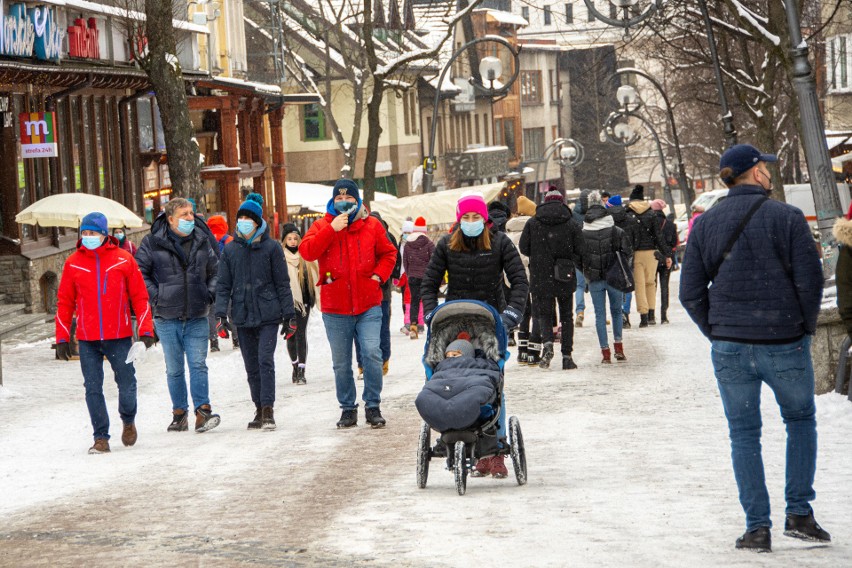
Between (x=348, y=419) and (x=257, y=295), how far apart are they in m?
1.21

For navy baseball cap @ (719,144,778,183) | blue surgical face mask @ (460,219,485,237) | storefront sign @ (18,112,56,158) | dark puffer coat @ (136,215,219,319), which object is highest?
storefront sign @ (18,112,56,158)

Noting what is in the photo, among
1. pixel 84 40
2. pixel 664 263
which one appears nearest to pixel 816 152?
pixel 664 263

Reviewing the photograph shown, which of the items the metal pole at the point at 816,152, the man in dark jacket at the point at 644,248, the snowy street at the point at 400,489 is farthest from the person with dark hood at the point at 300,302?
the man in dark jacket at the point at 644,248

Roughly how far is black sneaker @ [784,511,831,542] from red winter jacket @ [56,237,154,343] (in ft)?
19.8

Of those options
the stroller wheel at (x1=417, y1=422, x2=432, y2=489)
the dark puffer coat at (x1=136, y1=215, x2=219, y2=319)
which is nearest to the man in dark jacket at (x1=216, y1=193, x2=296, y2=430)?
the dark puffer coat at (x1=136, y1=215, x2=219, y2=319)

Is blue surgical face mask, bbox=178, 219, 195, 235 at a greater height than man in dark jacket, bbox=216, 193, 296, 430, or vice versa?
blue surgical face mask, bbox=178, 219, 195, 235

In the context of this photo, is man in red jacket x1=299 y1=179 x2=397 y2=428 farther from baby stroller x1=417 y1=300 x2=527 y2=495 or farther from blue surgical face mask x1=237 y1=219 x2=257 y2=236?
baby stroller x1=417 y1=300 x2=527 y2=495

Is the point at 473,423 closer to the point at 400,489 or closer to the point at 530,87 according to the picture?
the point at 400,489

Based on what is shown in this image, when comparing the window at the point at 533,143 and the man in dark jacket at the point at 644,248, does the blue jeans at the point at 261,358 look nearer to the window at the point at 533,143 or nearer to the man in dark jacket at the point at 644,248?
the man in dark jacket at the point at 644,248

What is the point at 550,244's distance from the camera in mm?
15656

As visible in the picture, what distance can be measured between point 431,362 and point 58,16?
63.5ft

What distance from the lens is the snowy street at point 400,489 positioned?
7270 millimetres

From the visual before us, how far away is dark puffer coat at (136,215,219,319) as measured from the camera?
12414 mm

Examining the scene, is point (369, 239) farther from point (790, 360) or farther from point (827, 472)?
point (790, 360)
